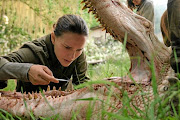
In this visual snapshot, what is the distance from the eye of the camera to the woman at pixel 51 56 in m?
1.96

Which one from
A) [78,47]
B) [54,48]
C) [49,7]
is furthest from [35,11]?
[78,47]

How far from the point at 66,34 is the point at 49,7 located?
3.36 m

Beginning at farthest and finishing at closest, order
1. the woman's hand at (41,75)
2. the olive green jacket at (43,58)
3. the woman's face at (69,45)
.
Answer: the olive green jacket at (43,58) < the woman's face at (69,45) < the woman's hand at (41,75)

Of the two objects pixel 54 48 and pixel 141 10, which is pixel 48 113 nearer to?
pixel 54 48

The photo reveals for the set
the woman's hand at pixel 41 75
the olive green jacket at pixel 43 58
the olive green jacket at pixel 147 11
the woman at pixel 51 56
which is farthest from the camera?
the olive green jacket at pixel 147 11

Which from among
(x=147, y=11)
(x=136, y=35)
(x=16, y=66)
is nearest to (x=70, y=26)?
(x=16, y=66)

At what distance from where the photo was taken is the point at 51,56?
2.72 m

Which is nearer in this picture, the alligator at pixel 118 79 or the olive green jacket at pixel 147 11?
the alligator at pixel 118 79

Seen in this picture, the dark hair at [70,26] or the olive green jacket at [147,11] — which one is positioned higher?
the olive green jacket at [147,11]

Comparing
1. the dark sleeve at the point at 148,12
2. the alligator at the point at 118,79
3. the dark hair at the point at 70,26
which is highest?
the dark sleeve at the point at 148,12

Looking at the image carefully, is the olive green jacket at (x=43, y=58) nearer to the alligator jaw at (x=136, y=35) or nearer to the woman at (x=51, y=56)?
the woman at (x=51, y=56)

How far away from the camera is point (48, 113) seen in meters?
1.40

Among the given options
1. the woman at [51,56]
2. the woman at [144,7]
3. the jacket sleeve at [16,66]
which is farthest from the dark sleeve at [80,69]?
the woman at [144,7]

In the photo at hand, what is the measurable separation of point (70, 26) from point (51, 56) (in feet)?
1.65
